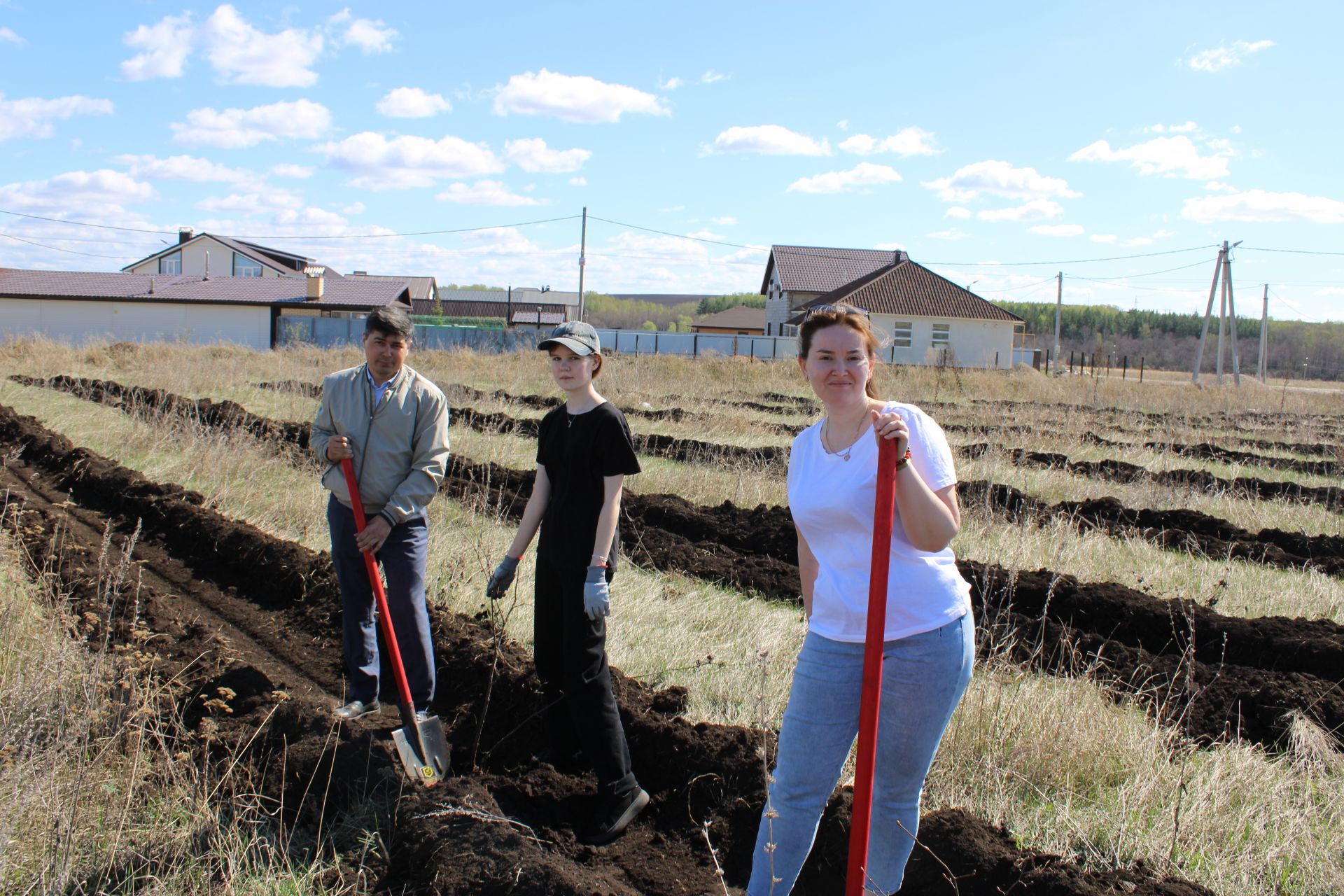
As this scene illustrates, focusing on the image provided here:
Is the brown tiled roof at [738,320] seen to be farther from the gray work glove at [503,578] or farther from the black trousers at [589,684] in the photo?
the black trousers at [589,684]

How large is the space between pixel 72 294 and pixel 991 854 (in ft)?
164

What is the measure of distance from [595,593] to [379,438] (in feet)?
4.51

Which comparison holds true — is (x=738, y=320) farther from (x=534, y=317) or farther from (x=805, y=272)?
(x=805, y=272)

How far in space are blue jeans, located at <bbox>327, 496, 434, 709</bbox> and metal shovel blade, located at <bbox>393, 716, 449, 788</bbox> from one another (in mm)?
263

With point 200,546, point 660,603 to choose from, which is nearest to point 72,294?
point 200,546

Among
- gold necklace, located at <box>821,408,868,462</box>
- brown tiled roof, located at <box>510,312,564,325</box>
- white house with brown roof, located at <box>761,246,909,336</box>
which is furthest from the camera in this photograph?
brown tiled roof, located at <box>510,312,564,325</box>

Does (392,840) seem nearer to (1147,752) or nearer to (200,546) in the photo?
(1147,752)

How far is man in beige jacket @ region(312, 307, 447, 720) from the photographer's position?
427 centimetres

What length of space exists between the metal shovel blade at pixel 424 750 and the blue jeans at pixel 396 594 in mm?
263

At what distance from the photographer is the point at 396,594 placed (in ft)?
14.2

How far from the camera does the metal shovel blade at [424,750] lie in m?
3.87

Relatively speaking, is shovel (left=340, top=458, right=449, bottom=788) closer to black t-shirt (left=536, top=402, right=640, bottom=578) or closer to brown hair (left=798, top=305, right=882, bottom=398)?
black t-shirt (left=536, top=402, right=640, bottom=578)

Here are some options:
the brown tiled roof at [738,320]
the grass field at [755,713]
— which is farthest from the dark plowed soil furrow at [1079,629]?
the brown tiled roof at [738,320]

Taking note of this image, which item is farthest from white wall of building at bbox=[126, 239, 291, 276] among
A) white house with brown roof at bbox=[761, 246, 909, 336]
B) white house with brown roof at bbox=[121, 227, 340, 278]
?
white house with brown roof at bbox=[761, 246, 909, 336]
